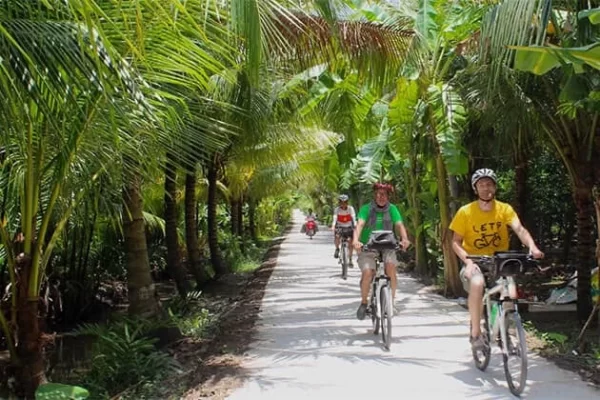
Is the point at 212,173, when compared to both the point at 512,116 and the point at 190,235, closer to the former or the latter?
the point at 190,235

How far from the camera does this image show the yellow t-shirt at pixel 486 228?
548 cm

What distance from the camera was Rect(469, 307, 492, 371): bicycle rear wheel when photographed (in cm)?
545

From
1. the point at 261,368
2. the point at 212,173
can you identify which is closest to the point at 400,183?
the point at 212,173

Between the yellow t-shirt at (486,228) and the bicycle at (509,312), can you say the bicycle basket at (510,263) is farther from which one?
the yellow t-shirt at (486,228)

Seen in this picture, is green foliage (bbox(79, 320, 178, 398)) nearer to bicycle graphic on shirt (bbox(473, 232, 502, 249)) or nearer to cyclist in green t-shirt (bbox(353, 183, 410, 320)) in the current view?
cyclist in green t-shirt (bbox(353, 183, 410, 320))

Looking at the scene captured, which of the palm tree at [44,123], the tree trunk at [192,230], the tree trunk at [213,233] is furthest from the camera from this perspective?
the tree trunk at [213,233]

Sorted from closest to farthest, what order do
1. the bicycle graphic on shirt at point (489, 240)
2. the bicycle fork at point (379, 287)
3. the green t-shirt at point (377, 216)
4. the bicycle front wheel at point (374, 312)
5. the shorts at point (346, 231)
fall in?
the bicycle graphic on shirt at point (489, 240), the bicycle fork at point (379, 287), the bicycle front wheel at point (374, 312), the green t-shirt at point (377, 216), the shorts at point (346, 231)

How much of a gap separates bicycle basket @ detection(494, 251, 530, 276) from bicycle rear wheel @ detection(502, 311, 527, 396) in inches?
12.2

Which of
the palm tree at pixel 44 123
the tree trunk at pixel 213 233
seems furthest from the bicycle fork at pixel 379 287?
the tree trunk at pixel 213 233

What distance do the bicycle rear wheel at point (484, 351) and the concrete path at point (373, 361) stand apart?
0.09 metres

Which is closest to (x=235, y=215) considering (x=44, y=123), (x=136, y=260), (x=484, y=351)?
(x=136, y=260)

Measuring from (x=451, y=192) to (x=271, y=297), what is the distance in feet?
11.8

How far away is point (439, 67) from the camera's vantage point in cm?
1001

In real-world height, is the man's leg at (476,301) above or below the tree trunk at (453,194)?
below
